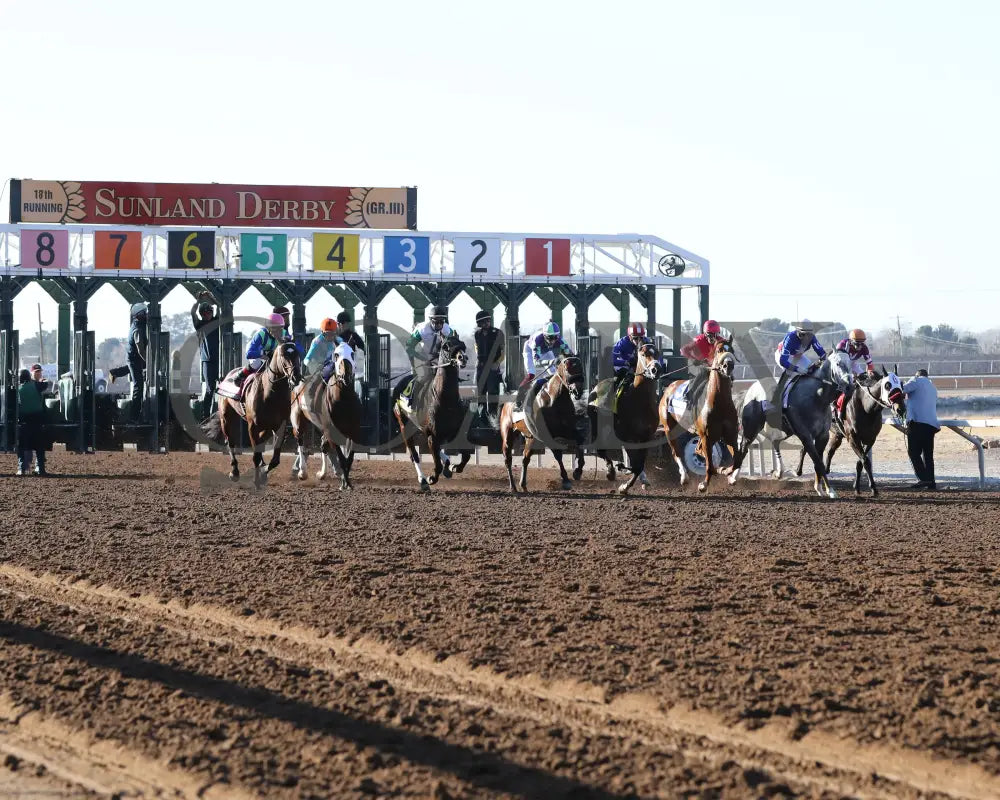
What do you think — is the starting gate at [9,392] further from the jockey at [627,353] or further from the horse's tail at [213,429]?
the jockey at [627,353]

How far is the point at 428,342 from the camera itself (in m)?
16.7

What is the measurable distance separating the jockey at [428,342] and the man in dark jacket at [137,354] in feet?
18.6

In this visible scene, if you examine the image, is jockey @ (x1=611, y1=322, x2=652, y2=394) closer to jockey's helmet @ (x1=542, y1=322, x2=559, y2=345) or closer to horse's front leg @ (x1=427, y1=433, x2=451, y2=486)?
jockey's helmet @ (x1=542, y1=322, x2=559, y2=345)

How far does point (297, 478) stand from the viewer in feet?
60.6

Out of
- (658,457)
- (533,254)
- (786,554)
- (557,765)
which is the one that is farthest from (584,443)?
(557,765)

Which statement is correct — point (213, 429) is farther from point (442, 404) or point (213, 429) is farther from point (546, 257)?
point (546, 257)

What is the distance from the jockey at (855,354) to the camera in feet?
52.9

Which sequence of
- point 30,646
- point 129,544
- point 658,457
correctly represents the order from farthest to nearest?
1. point 658,457
2. point 129,544
3. point 30,646

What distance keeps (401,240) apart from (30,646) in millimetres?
20327

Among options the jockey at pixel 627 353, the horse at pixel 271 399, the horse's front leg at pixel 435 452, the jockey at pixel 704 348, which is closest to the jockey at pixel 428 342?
the horse's front leg at pixel 435 452

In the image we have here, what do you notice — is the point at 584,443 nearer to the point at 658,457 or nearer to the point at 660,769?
the point at 658,457

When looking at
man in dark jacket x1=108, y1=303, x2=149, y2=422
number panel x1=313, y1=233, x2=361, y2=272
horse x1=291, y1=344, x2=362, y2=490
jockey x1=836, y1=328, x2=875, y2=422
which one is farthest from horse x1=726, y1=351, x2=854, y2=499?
number panel x1=313, y1=233, x2=361, y2=272

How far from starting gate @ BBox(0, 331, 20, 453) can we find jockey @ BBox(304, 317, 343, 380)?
5623mm

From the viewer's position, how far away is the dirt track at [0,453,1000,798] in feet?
16.5
